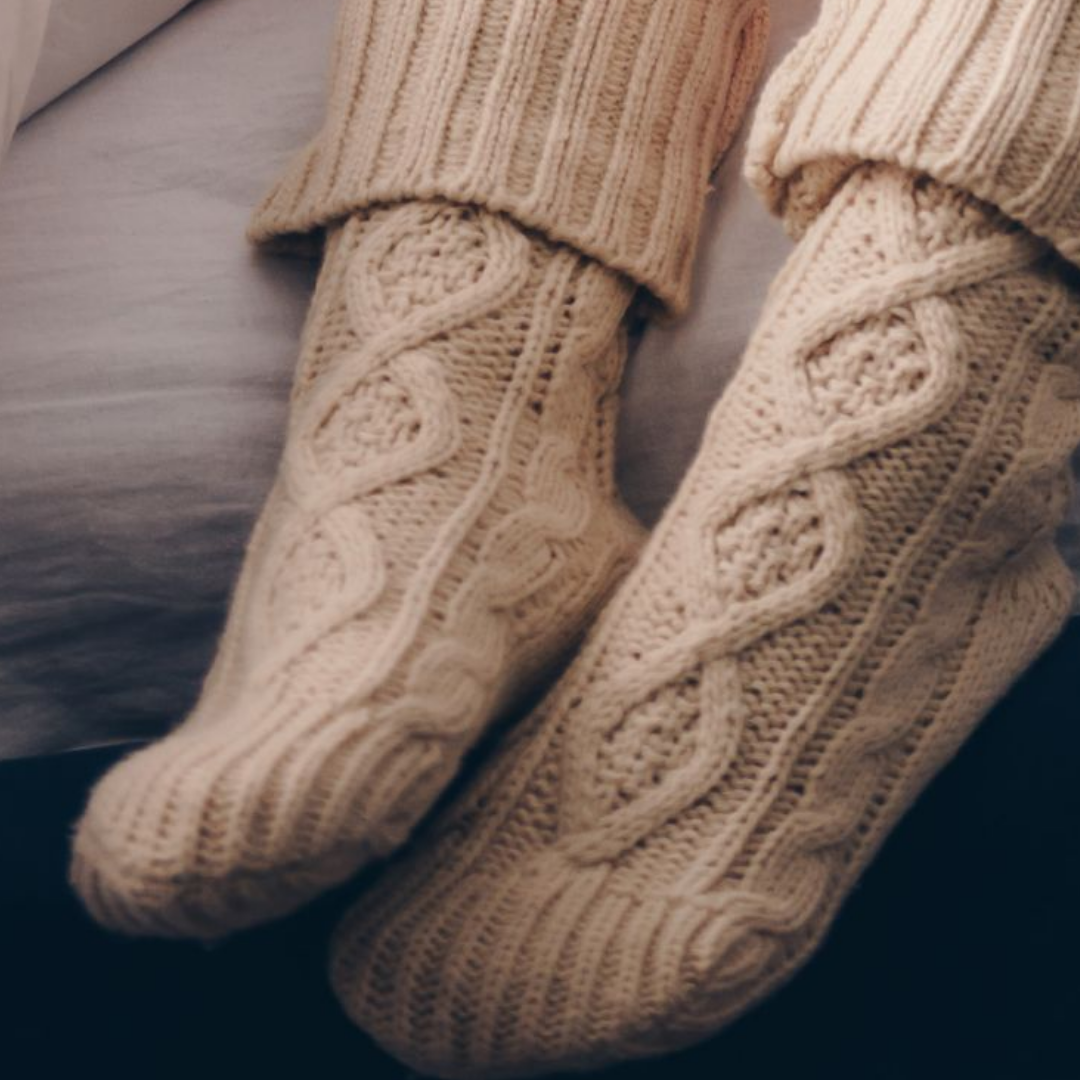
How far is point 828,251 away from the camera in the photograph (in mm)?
627

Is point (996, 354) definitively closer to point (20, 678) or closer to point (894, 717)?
point (894, 717)

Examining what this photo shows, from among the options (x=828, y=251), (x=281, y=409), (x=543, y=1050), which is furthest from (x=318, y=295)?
(x=543, y=1050)

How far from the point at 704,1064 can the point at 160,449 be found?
0.39 metres

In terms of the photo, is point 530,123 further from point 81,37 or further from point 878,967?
point 878,967

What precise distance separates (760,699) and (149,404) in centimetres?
34

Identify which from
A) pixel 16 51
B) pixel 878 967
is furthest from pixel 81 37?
pixel 878 967

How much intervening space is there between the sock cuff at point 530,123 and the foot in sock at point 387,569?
0.06 ft

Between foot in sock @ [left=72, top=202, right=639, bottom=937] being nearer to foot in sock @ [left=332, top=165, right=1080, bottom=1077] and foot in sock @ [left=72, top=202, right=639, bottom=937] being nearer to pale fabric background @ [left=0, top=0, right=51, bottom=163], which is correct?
foot in sock @ [left=332, top=165, right=1080, bottom=1077]

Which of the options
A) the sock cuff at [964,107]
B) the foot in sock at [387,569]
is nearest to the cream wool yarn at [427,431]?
the foot in sock at [387,569]

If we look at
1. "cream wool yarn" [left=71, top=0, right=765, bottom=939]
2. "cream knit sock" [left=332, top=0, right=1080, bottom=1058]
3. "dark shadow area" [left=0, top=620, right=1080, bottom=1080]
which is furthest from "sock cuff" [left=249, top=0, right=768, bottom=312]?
"dark shadow area" [left=0, top=620, right=1080, bottom=1080]

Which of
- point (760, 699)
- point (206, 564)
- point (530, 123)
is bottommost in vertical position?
point (206, 564)

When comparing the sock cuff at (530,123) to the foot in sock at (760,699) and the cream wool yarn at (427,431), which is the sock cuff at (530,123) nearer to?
the cream wool yarn at (427,431)

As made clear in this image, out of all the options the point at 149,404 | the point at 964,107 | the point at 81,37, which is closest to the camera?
the point at 964,107

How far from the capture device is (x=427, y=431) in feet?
2.07
